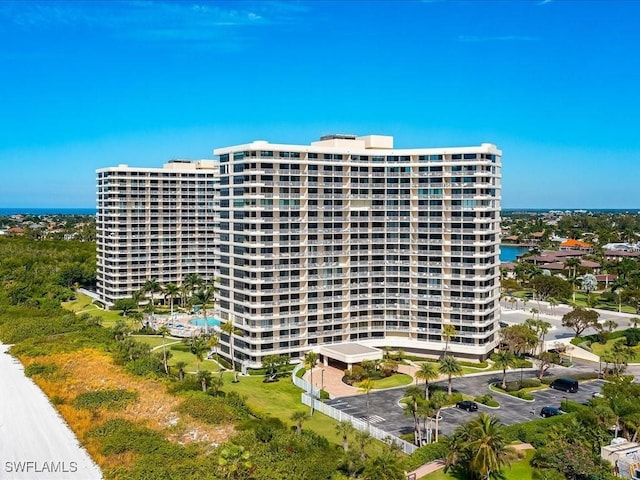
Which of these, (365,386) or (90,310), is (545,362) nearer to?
(365,386)

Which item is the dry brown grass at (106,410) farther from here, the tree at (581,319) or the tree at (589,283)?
the tree at (589,283)

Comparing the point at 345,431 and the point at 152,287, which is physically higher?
the point at 152,287

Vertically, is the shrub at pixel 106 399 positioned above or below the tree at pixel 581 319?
below

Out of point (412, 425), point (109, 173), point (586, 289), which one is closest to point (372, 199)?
point (412, 425)

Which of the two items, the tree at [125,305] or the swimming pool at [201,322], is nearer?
the swimming pool at [201,322]

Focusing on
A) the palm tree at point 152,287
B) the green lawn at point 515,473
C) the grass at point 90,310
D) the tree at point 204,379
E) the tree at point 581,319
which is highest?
the palm tree at point 152,287

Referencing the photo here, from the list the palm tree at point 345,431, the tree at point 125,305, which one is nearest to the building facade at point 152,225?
the tree at point 125,305

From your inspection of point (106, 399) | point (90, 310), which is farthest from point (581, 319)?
point (90, 310)
